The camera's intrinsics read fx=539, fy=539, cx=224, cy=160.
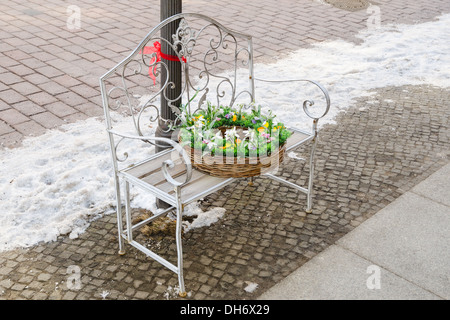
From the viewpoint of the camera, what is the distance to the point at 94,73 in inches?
241

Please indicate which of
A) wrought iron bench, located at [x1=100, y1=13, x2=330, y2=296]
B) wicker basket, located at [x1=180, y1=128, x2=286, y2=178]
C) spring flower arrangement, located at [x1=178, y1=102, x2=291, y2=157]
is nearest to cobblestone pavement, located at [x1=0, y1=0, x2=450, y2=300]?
wrought iron bench, located at [x1=100, y1=13, x2=330, y2=296]

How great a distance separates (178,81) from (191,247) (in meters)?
1.11

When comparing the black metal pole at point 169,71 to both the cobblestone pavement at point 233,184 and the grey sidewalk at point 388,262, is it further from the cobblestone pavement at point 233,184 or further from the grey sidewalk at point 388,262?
the grey sidewalk at point 388,262

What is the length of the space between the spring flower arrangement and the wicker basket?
0.03 metres

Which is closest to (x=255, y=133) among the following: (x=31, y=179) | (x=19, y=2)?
(x=31, y=179)

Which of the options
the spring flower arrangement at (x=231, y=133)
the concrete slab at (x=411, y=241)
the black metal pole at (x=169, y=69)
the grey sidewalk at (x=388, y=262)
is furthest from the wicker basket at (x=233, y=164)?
the concrete slab at (x=411, y=241)

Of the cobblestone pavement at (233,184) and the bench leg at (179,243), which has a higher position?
the bench leg at (179,243)

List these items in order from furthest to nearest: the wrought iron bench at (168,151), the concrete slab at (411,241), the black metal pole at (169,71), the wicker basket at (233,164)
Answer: the black metal pole at (169,71) < the concrete slab at (411,241) < the wicker basket at (233,164) < the wrought iron bench at (168,151)

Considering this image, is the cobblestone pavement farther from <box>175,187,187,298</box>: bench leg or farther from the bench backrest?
the bench backrest

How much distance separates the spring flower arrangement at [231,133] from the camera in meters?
3.18

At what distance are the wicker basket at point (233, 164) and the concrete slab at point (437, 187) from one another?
1571 mm

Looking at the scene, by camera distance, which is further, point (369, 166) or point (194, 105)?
point (194, 105)

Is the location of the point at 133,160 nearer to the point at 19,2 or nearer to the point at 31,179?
the point at 31,179

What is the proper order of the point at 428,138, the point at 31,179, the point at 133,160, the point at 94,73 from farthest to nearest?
the point at 94,73, the point at 428,138, the point at 133,160, the point at 31,179
